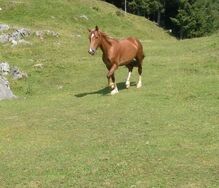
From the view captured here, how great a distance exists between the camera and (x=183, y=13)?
92.5 meters

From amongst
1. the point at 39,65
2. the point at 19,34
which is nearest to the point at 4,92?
the point at 39,65

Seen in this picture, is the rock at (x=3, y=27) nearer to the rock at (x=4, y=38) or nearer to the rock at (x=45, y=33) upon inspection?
the rock at (x=4, y=38)

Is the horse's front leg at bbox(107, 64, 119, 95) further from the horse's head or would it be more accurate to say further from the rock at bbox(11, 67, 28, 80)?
the rock at bbox(11, 67, 28, 80)

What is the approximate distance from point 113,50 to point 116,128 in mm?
5940

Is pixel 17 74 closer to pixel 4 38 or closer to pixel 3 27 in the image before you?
pixel 4 38

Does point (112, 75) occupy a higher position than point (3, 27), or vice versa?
point (112, 75)

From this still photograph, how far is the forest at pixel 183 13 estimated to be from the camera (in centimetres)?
9069

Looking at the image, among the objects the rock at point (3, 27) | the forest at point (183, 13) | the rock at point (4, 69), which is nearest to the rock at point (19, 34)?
the rock at point (3, 27)

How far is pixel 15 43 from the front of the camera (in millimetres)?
43188

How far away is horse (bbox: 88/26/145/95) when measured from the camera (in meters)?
21.1

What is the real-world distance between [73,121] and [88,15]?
5101 cm

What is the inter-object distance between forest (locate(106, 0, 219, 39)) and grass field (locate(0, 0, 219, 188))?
189 ft

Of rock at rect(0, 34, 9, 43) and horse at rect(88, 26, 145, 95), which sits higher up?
horse at rect(88, 26, 145, 95)

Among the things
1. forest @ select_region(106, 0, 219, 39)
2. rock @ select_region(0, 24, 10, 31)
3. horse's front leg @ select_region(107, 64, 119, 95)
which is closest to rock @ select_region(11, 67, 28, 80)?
horse's front leg @ select_region(107, 64, 119, 95)
